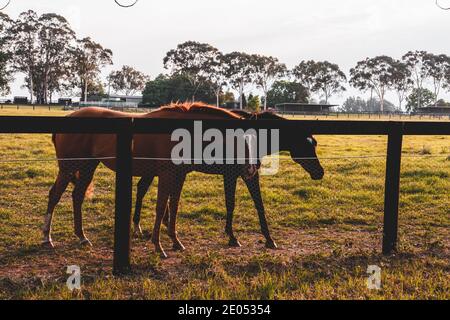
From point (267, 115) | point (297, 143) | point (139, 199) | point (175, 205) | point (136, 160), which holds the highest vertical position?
point (267, 115)

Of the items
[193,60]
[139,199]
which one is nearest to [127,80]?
[193,60]

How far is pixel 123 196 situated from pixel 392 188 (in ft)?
9.27

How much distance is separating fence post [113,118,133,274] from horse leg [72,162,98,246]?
108 cm

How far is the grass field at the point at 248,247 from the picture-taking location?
3400 mm

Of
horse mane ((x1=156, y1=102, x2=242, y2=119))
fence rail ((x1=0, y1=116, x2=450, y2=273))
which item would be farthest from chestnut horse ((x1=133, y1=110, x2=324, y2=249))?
fence rail ((x1=0, y1=116, x2=450, y2=273))

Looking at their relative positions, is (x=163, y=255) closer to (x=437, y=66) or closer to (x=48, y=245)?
(x=48, y=245)

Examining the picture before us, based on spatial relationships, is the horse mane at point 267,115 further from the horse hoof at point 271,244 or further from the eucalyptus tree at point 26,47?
the eucalyptus tree at point 26,47

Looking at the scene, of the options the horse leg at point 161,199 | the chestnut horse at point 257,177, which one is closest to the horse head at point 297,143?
the chestnut horse at point 257,177

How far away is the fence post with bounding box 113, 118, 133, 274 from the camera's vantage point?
3814mm

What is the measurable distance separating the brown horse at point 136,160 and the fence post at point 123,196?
2.03ft

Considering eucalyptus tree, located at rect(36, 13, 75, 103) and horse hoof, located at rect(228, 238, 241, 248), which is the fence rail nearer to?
horse hoof, located at rect(228, 238, 241, 248)

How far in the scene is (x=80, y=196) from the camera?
4.82m

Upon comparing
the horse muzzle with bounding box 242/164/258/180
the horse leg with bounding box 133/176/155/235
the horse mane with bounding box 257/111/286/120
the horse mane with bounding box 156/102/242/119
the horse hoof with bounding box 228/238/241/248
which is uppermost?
the horse mane with bounding box 156/102/242/119
